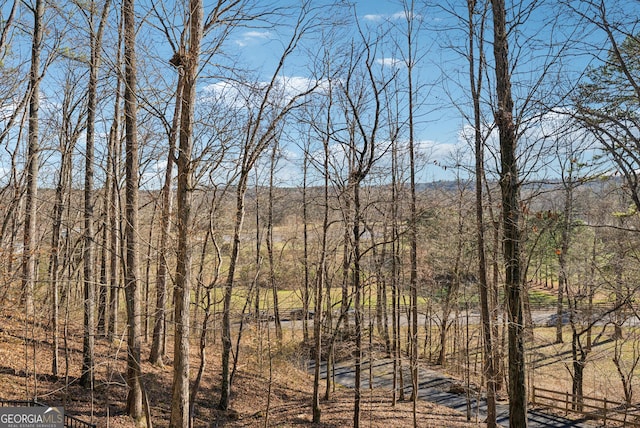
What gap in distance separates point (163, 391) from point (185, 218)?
725 centimetres

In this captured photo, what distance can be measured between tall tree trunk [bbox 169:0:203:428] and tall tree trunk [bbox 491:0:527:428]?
4369 millimetres

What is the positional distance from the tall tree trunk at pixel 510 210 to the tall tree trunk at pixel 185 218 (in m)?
4.37

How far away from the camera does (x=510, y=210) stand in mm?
6785

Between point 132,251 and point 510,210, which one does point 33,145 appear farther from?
point 510,210

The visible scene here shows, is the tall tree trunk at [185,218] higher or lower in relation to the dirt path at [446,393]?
higher

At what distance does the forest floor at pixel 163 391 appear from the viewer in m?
8.32

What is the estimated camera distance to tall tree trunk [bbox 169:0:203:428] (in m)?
5.11

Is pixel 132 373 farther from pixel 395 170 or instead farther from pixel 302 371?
pixel 302 371

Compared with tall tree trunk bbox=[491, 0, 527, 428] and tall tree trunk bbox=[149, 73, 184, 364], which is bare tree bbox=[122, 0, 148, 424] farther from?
tall tree trunk bbox=[491, 0, 527, 428]

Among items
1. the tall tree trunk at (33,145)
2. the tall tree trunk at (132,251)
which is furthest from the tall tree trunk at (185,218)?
the tall tree trunk at (33,145)

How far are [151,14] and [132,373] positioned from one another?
21.1 feet

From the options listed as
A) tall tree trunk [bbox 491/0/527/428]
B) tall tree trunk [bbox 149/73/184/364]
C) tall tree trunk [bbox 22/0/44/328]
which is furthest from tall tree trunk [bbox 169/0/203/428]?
tall tree trunk [bbox 22/0/44/328]

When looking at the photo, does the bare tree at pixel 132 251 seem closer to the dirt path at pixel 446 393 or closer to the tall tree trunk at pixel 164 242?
the tall tree trunk at pixel 164 242

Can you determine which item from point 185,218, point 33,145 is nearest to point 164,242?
point 185,218
